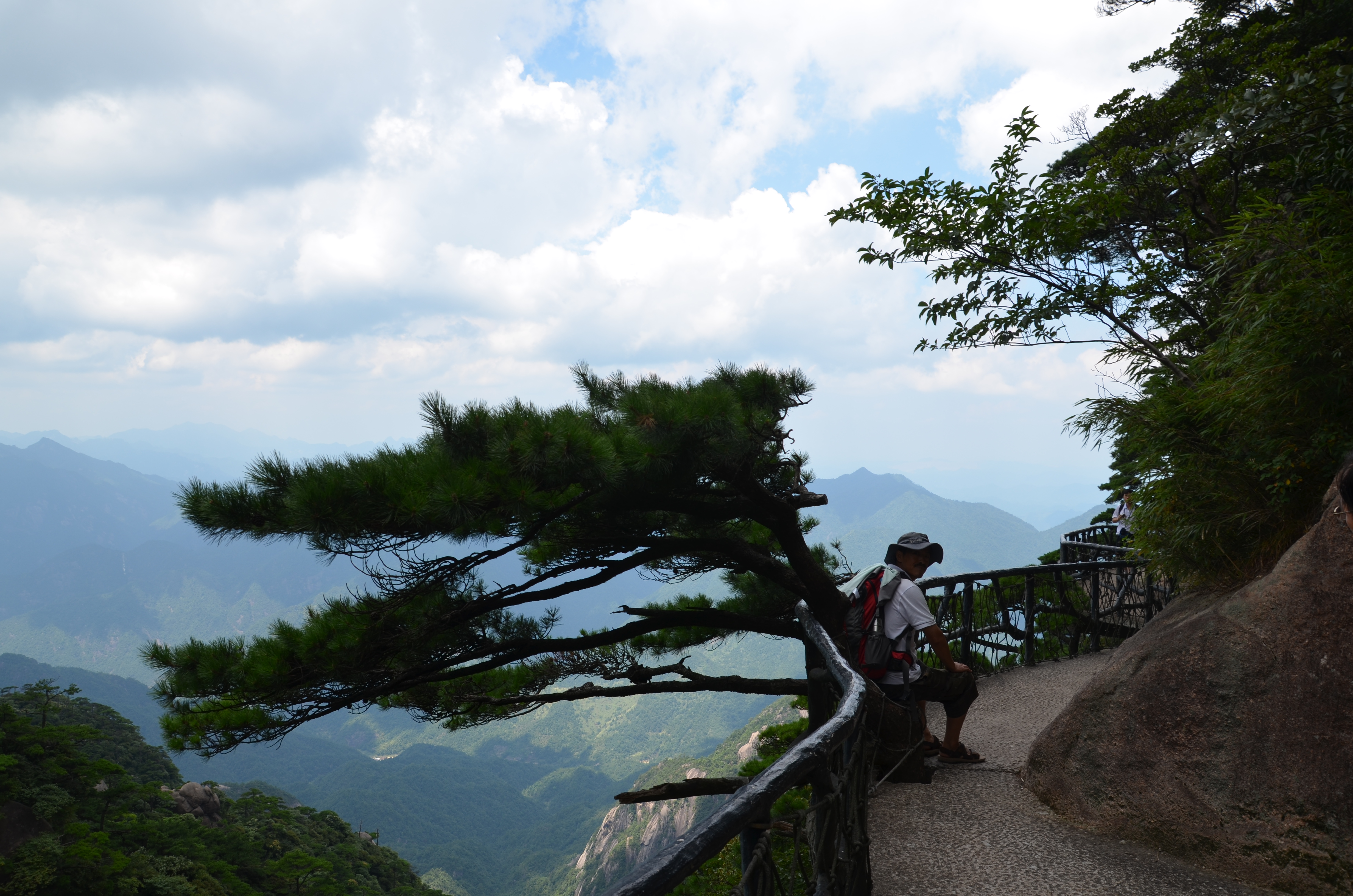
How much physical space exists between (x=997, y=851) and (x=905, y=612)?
112 centimetres

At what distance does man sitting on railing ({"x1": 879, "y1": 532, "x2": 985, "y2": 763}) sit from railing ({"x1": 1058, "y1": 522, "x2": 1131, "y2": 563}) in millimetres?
5435

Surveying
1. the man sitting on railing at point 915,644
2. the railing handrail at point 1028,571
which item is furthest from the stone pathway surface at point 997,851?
the railing handrail at point 1028,571

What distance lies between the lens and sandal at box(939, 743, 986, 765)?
14.8 ft

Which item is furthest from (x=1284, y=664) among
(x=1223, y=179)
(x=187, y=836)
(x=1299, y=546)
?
(x=187, y=836)

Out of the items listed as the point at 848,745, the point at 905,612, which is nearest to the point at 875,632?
the point at 905,612

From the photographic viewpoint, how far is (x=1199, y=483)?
4527mm

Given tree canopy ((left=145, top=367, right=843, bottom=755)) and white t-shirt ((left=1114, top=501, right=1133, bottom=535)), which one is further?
white t-shirt ((left=1114, top=501, right=1133, bottom=535))

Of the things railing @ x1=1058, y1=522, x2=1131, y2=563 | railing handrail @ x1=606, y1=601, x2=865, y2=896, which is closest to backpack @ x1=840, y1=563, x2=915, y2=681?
railing handrail @ x1=606, y1=601, x2=865, y2=896

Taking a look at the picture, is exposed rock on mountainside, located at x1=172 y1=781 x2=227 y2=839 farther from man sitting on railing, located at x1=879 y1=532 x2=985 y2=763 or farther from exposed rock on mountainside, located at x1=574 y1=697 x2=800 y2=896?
man sitting on railing, located at x1=879 y1=532 x2=985 y2=763

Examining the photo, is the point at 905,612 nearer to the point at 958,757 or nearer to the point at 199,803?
the point at 958,757

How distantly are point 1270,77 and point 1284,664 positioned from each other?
7587 mm

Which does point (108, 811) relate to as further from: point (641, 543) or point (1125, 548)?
point (1125, 548)

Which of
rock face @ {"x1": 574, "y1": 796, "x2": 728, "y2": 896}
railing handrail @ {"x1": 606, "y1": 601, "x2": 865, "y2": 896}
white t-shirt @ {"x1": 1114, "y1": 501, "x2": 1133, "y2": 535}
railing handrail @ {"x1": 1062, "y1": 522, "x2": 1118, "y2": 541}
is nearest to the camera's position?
Result: railing handrail @ {"x1": 606, "y1": 601, "x2": 865, "y2": 896}

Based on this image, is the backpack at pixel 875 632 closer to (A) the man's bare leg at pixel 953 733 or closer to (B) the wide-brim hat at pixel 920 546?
(B) the wide-brim hat at pixel 920 546
